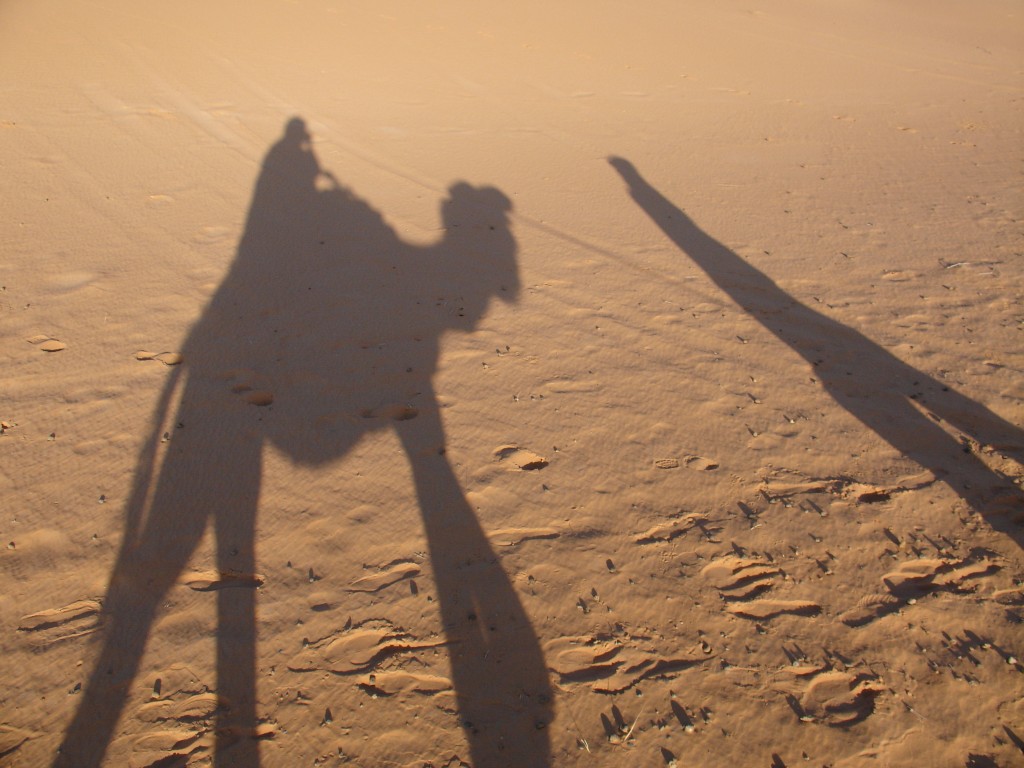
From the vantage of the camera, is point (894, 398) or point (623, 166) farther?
point (623, 166)

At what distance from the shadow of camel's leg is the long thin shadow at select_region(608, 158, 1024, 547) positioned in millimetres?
2555

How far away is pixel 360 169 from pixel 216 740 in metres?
6.55

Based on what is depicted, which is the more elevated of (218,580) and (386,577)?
(386,577)

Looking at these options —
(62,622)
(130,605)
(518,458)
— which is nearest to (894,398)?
(518,458)

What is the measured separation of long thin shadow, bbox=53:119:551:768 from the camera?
9.01 ft

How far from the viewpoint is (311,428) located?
4086 mm

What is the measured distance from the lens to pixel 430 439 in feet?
13.2

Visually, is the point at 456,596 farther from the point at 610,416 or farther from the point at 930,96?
the point at 930,96


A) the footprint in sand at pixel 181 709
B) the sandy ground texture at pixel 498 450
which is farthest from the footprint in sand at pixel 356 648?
the footprint in sand at pixel 181 709

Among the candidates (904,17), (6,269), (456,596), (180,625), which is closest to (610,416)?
(456,596)

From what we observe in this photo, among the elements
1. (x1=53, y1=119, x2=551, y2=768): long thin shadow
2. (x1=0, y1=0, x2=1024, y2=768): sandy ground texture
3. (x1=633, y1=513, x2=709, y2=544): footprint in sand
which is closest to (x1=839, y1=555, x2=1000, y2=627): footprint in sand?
(x1=0, y1=0, x2=1024, y2=768): sandy ground texture

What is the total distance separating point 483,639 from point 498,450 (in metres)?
1.25

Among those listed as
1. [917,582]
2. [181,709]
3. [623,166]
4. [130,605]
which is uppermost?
[623,166]

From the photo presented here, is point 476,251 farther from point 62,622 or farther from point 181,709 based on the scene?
point 181,709
